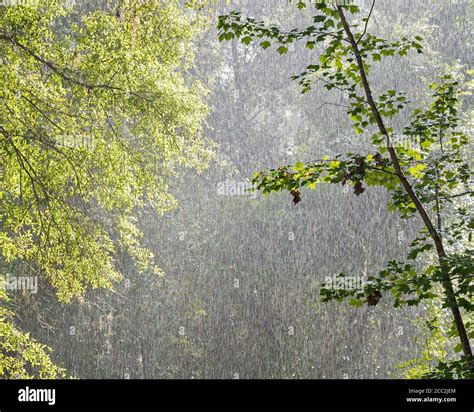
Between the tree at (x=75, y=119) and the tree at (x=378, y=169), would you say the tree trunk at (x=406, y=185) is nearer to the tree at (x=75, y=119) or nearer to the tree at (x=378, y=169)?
the tree at (x=378, y=169)

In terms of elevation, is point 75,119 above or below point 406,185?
above

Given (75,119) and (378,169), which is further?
(75,119)

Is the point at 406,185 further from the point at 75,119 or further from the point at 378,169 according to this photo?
the point at 75,119

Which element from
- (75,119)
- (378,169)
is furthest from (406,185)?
(75,119)

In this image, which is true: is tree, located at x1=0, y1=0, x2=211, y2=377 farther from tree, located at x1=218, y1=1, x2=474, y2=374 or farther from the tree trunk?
the tree trunk

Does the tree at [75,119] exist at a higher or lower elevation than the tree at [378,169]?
higher

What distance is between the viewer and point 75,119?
5.96m

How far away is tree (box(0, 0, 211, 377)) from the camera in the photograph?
16.6 feet

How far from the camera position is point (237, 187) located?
1416 cm

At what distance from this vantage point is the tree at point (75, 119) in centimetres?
507

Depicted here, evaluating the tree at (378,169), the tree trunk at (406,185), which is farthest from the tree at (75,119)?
the tree trunk at (406,185)

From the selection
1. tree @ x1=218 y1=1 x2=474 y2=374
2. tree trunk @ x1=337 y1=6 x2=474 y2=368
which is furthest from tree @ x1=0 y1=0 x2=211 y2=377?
tree trunk @ x1=337 y1=6 x2=474 y2=368
